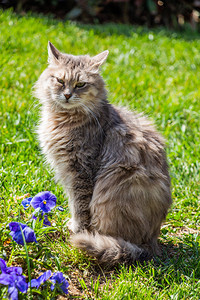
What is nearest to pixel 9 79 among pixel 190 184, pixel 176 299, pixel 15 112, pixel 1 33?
pixel 15 112

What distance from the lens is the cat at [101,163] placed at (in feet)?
8.62

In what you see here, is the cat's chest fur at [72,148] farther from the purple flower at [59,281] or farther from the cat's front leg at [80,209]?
the purple flower at [59,281]

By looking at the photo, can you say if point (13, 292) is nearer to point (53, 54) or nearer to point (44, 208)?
point (44, 208)

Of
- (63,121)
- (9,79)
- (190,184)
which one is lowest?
(190,184)

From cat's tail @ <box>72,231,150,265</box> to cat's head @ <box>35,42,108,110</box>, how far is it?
3.32 feet

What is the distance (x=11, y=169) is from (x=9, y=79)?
5.91 feet

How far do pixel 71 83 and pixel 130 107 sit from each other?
1.74 m

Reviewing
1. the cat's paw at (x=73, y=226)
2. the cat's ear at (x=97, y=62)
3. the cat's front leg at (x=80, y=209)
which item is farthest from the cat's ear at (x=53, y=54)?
the cat's paw at (x=73, y=226)

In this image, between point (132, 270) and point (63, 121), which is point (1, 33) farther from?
point (132, 270)

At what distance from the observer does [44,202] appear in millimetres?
2471

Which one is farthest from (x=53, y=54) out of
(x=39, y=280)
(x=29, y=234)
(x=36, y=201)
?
(x=39, y=280)

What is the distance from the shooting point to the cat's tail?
98.1 inches

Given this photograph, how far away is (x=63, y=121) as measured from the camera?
3.00m

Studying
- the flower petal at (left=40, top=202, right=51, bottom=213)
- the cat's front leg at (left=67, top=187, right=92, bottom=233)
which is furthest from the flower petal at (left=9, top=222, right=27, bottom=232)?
the cat's front leg at (left=67, top=187, right=92, bottom=233)
